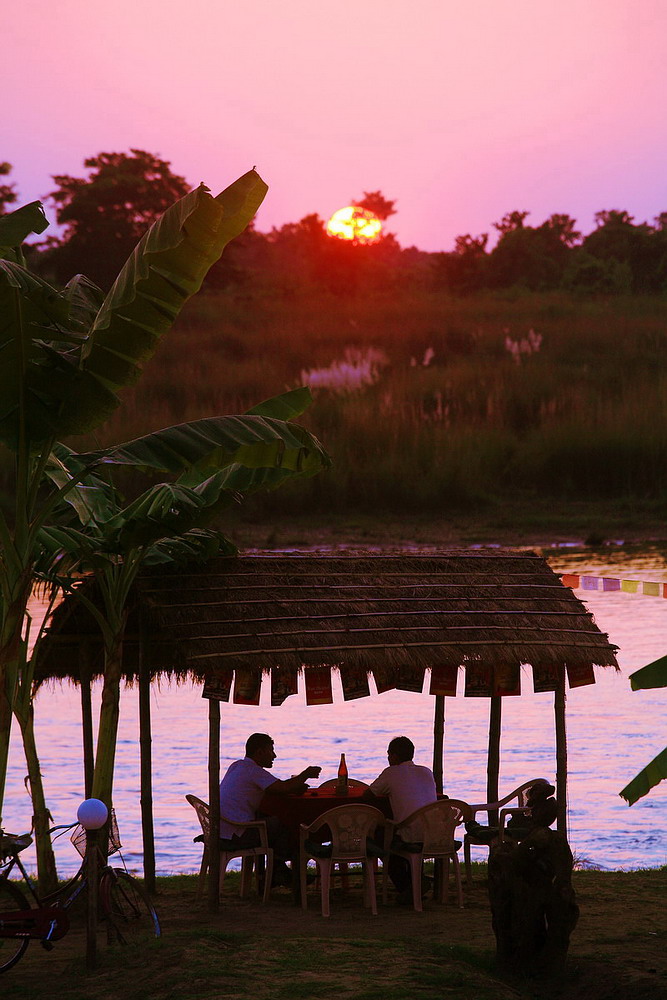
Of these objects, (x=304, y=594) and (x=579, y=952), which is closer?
(x=579, y=952)

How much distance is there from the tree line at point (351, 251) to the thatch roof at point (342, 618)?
3143 cm

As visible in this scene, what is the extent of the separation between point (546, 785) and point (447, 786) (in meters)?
9.92

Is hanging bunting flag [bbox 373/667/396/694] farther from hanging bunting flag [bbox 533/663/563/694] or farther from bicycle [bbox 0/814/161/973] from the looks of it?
bicycle [bbox 0/814/161/973]

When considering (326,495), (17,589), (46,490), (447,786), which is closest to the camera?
(17,589)

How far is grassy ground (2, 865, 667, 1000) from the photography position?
731 cm

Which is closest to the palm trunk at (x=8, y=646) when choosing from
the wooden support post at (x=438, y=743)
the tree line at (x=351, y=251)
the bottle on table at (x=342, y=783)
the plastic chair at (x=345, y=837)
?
the plastic chair at (x=345, y=837)

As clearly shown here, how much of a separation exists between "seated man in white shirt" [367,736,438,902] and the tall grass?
2261 cm

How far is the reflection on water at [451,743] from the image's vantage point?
16.3m

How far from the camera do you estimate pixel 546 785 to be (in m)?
8.33

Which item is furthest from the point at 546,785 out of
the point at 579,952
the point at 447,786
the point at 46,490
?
the point at 46,490

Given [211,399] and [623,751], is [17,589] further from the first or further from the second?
[211,399]

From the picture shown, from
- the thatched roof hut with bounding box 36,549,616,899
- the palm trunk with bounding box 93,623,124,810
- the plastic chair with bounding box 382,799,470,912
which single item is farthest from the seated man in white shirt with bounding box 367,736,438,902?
the palm trunk with bounding box 93,623,124,810

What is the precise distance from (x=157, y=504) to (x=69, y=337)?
1350mm

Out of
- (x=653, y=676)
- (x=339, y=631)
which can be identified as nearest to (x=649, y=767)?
(x=653, y=676)
